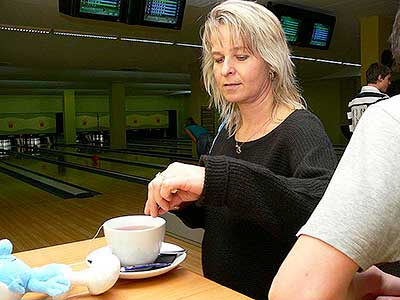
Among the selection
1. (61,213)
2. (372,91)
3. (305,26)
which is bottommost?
(61,213)

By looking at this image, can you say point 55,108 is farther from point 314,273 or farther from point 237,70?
point 314,273

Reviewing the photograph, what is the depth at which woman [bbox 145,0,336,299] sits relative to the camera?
669 millimetres

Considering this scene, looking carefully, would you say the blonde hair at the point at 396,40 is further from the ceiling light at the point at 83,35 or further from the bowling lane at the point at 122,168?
the bowling lane at the point at 122,168

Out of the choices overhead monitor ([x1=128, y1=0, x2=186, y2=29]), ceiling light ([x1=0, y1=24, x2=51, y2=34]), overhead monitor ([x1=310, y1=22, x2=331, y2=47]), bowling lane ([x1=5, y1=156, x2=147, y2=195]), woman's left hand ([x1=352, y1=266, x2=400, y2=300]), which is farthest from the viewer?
bowling lane ([x1=5, y1=156, x2=147, y2=195])

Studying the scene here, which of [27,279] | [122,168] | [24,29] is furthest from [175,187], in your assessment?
[122,168]

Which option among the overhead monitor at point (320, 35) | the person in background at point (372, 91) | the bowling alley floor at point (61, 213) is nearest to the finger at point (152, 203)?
the bowling alley floor at point (61, 213)

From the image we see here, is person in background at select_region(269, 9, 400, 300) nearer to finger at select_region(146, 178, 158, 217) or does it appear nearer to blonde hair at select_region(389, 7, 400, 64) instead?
blonde hair at select_region(389, 7, 400, 64)

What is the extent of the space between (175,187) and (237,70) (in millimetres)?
311

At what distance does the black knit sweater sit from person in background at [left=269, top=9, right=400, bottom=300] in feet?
0.78

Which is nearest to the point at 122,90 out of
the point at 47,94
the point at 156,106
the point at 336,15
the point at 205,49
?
the point at 47,94

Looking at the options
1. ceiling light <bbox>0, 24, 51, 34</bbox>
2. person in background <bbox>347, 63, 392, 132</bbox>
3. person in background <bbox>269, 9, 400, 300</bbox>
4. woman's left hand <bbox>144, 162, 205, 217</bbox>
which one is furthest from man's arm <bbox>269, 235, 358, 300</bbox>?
ceiling light <bbox>0, 24, 51, 34</bbox>

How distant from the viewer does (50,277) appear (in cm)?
61

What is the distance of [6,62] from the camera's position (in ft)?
25.9

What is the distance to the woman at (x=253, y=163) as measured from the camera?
67cm
